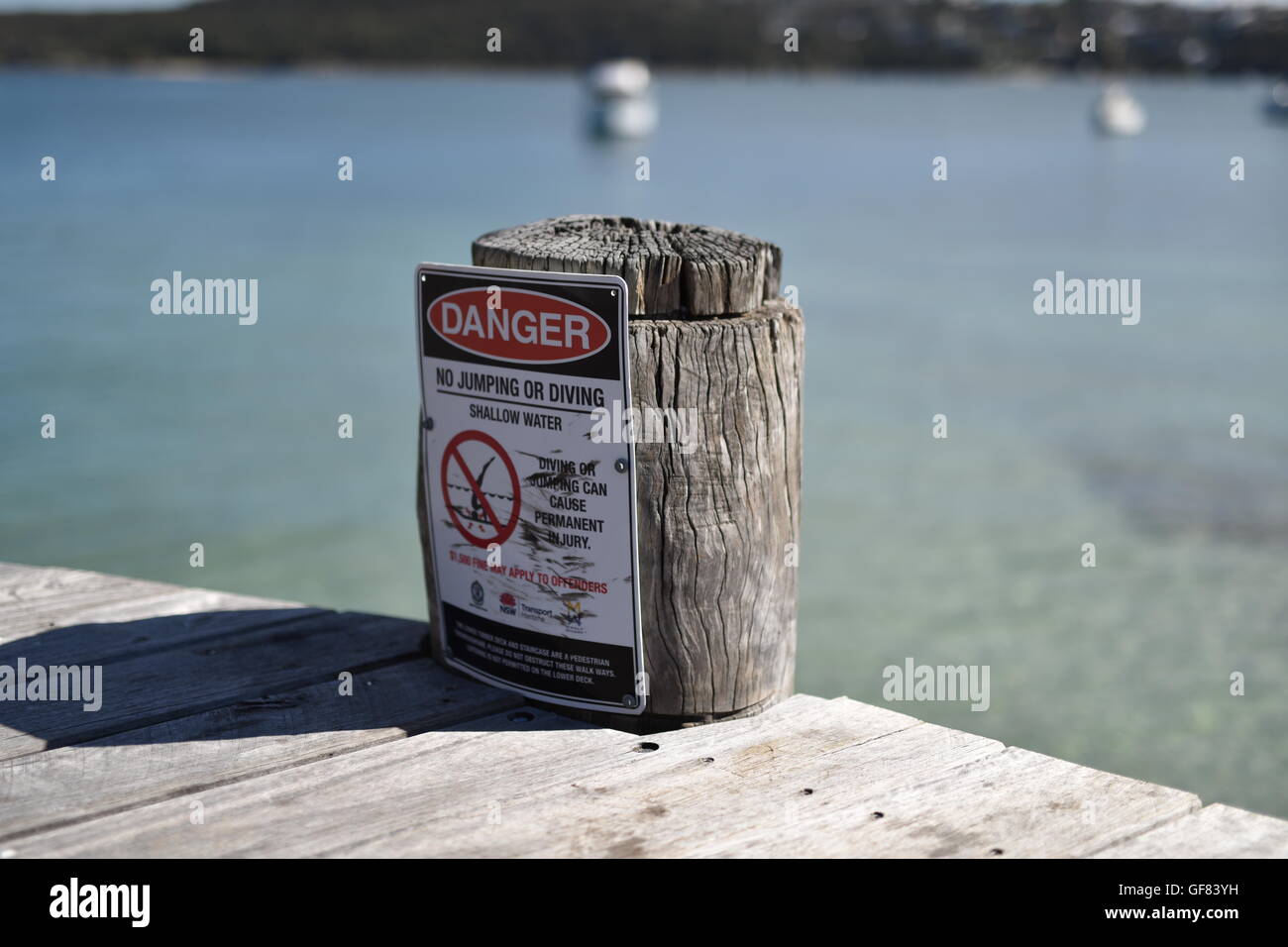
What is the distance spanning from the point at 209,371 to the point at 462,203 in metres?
19.9

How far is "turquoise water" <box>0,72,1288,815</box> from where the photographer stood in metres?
9.36

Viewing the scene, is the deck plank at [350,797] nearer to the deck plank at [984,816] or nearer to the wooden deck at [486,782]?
the wooden deck at [486,782]

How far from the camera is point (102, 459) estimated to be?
14.1 metres

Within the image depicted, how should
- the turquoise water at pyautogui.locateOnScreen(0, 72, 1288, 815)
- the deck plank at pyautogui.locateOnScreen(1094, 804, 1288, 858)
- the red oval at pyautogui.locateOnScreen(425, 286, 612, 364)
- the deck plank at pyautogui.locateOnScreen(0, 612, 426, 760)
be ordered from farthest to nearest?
1. the turquoise water at pyautogui.locateOnScreen(0, 72, 1288, 815)
2. the deck plank at pyautogui.locateOnScreen(0, 612, 426, 760)
3. the red oval at pyautogui.locateOnScreen(425, 286, 612, 364)
4. the deck plank at pyautogui.locateOnScreen(1094, 804, 1288, 858)

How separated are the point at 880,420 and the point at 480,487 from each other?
500 inches

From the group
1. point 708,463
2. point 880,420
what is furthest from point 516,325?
point 880,420

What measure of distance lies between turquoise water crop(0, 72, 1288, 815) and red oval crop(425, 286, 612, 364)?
579 cm

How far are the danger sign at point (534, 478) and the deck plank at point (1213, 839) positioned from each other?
1191 mm

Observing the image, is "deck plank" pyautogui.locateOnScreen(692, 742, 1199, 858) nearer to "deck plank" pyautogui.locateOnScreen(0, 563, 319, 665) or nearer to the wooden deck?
the wooden deck

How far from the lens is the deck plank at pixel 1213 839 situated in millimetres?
2629

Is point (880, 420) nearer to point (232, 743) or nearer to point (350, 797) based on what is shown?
point (232, 743)

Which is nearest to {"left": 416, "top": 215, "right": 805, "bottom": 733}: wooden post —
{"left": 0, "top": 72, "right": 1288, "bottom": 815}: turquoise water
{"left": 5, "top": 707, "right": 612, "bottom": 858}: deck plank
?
{"left": 5, "top": 707, "right": 612, "bottom": 858}: deck plank
